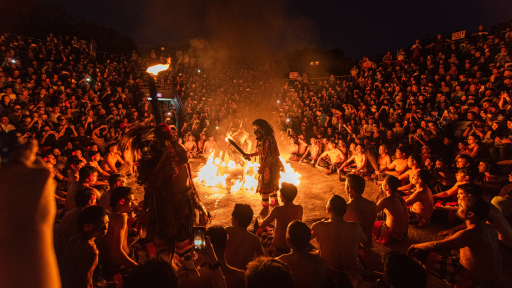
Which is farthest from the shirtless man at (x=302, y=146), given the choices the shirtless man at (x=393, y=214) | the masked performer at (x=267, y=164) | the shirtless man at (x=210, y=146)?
the shirtless man at (x=393, y=214)

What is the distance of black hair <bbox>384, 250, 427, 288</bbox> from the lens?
1.93 metres

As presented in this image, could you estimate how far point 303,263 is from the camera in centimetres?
239

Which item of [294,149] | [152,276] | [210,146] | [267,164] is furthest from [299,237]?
[294,149]

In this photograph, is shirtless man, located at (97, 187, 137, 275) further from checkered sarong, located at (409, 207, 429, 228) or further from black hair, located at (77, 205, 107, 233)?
checkered sarong, located at (409, 207, 429, 228)

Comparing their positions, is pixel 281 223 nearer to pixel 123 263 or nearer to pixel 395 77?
pixel 123 263

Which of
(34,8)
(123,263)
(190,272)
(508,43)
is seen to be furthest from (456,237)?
(34,8)

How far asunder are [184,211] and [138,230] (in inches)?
39.5

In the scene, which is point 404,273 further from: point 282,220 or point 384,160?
point 384,160

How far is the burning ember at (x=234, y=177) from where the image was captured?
A: 7.44 metres

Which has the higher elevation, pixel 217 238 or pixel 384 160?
pixel 217 238

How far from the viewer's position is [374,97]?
Answer: 12.0m

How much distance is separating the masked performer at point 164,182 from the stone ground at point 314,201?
160cm

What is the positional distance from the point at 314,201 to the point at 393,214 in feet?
7.82

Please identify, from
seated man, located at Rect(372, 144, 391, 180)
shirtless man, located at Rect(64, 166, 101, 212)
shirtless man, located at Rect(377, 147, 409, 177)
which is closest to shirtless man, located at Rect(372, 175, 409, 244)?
shirtless man, located at Rect(377, 147, 409, 177)
